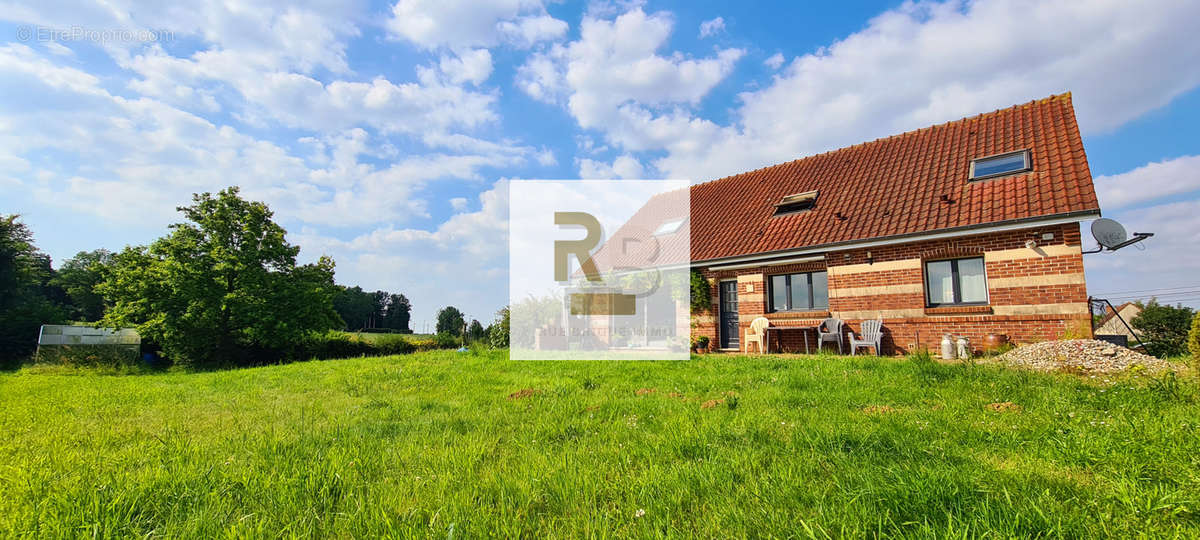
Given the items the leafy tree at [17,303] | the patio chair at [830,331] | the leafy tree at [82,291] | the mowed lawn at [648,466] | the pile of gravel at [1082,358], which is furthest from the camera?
the leafy tree at [82,291]

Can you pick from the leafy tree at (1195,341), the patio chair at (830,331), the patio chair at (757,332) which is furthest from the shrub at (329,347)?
the leafy tree at (1195,341)

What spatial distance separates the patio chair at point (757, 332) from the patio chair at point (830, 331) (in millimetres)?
1274

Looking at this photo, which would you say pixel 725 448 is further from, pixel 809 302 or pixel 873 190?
pixel 873 190

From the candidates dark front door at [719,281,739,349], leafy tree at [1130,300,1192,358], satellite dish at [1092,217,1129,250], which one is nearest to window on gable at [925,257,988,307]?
satellite dish at [1092,217,1129,250]

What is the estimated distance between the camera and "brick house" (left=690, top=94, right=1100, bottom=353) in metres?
8.83

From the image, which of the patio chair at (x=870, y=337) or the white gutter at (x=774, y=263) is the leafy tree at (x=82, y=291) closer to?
the white gutter at (x=774, y=263)

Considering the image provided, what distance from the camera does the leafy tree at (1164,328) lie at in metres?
9.02

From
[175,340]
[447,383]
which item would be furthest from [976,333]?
[175,340]

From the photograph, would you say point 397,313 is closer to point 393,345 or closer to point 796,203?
point 393,345

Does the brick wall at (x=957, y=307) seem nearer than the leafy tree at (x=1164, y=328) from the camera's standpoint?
Yes

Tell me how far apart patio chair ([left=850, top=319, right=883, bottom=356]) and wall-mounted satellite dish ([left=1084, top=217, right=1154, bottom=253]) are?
3.93 m

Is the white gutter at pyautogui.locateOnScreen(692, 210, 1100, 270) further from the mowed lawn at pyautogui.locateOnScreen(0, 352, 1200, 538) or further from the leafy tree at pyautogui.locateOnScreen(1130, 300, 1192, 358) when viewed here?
the mowed lawn at pyautogui.locateOnScreen(0, 352, 1200, 538)

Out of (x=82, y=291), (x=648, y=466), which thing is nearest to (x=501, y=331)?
(x=648, y=466)

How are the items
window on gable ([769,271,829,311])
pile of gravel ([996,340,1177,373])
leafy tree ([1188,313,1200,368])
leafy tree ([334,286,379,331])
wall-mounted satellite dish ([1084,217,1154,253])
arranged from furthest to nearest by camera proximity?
leafy tree ([334,286,379,331]) → window on gable ([769,271,829,311]) → wall-mounted satellite dish ([1084,217,1154,253]) → pile of gravel ([996,340,1177,373]) → leafy tree ([1188,313,1200,368])
